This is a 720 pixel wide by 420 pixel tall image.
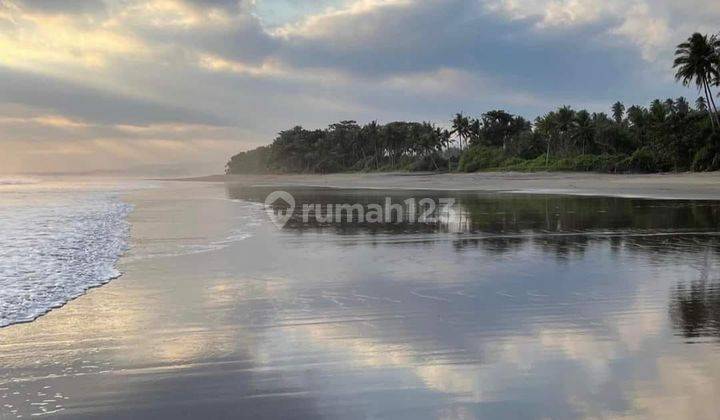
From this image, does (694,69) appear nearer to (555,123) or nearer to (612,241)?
(555,123)

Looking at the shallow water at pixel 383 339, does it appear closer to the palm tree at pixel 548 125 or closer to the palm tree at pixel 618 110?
the palm tree at pixel 548 125

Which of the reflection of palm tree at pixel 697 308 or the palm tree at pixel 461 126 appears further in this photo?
the palm tree at pixel 461 126

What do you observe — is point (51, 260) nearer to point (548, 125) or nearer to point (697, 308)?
point (697, 308)

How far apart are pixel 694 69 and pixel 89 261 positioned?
62.3m

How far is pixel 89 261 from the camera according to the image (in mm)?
10320

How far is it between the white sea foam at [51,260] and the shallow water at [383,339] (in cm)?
40

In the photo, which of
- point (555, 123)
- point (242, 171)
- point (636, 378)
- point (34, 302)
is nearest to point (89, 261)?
point (34, 302)

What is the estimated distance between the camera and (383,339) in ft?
18.2

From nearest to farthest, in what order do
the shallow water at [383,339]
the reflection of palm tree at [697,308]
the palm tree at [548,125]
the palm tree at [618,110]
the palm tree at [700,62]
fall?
the shallow water at [383,339], the reflection of palm tree at [697,308], the palm tree at [700,62], the palm tree at [548,125], the palm tree at [618,110]

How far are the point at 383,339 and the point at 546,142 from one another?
86.0m

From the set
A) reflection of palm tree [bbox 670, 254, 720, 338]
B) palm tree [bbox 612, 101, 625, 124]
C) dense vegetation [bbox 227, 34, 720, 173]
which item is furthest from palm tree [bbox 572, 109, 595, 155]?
reflection of palm tree [bbox 670, 254, 720, 338]

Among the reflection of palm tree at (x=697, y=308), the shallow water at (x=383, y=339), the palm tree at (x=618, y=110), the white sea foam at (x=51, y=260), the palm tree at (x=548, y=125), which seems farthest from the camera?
the palm tree at (x=618, y=110)

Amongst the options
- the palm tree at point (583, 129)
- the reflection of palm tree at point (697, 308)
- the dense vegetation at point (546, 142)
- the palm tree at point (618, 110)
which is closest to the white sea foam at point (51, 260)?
the reflection of palm tree at point (697, 308)

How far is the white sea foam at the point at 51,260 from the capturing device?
7.20 m
